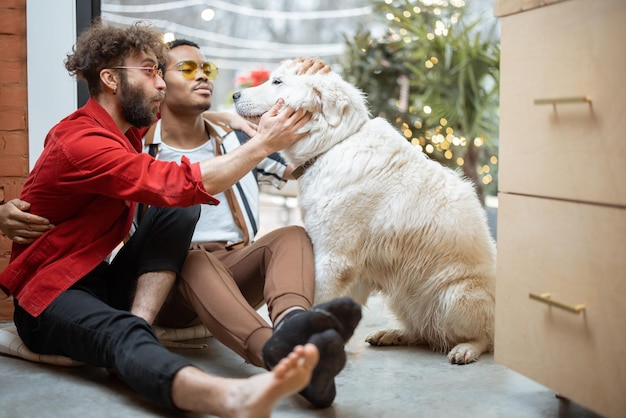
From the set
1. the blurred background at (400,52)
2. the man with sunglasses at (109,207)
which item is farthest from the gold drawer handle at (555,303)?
the blurred background at (400,52)

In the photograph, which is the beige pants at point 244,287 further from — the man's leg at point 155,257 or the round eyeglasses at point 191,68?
the round eyeglasses at point 191,68

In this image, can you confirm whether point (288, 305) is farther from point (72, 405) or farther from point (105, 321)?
point (72, 405)

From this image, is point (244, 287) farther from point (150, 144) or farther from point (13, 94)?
point (13, 94)

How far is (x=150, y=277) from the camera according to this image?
2029 mm

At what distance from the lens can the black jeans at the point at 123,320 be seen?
162cm

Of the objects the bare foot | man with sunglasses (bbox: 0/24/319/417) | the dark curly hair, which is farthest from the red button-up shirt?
the bare foot

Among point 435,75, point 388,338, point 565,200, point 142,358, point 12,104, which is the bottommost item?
point 388,338

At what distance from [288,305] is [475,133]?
2.95 m

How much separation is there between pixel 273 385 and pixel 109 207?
36.3 inches

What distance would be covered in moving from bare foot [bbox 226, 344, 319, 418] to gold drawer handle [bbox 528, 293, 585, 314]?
1.83 feet

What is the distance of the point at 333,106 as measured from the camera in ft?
7.30

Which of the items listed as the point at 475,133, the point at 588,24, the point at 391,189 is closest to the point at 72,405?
the point at 391,189

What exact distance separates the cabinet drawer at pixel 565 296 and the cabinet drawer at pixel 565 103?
0.05 meters

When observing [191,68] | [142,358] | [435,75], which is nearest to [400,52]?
[435,75]
